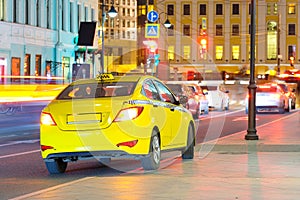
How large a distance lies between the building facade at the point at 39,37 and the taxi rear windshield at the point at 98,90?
1112 inches

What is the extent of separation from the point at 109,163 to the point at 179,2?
327ft

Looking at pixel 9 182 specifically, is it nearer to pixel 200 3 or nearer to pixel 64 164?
pixel 64 164

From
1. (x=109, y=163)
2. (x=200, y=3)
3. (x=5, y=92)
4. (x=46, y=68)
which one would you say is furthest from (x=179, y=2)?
(x=109, y=163)

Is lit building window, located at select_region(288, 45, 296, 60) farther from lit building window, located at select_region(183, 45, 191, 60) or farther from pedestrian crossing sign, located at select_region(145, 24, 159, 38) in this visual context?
pedestrian crossing sign, located at select_region(145, 24, 159, 38)

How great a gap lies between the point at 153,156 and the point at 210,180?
5.10ft

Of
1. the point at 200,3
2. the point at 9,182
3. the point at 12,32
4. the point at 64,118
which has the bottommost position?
the point at 9,182

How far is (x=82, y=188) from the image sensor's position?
1159 centimetres

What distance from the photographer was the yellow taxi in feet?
43.1

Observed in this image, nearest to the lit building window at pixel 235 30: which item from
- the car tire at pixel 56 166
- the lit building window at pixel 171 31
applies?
the lit building window at pixel 171 31

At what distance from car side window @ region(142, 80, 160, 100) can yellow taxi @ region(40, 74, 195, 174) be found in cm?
2

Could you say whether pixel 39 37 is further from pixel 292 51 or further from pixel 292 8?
pixel 292 8

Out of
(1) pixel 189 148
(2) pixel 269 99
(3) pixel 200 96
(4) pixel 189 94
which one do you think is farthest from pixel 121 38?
(1) pixel 189 148

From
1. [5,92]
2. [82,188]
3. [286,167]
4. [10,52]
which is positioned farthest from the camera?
[10,52]

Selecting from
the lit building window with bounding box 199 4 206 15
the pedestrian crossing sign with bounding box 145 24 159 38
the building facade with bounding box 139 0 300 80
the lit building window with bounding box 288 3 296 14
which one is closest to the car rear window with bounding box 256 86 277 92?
the pedestrian crossing sign with bounding box 145 24 159 38
